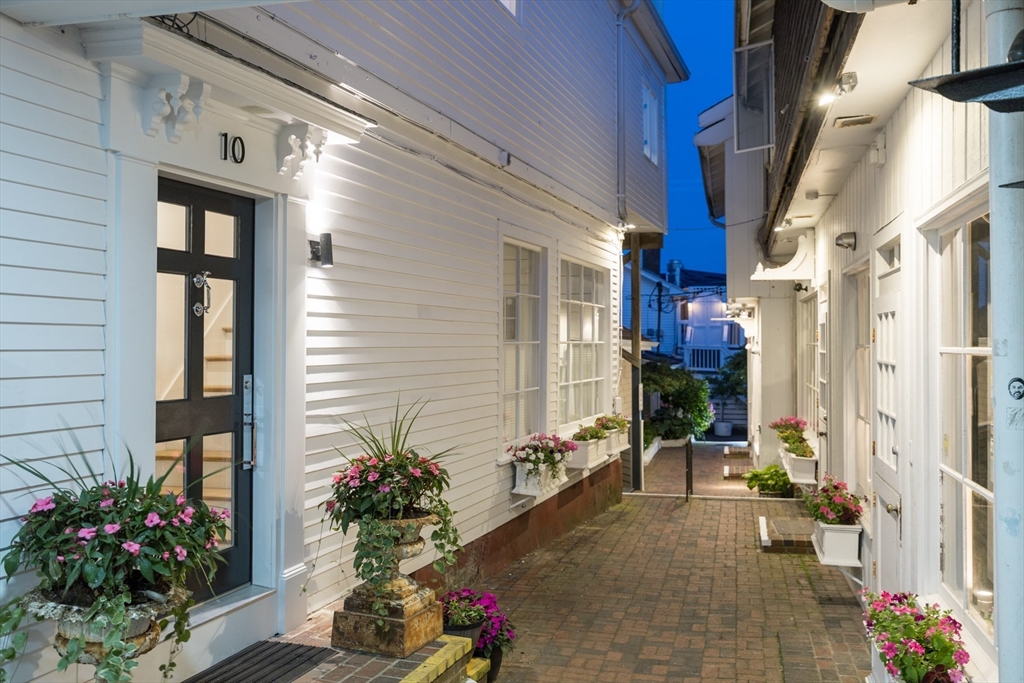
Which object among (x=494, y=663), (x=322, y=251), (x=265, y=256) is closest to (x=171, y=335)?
(x=265, y=256)

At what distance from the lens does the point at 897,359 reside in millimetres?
4633

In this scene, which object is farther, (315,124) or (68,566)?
(315,124)

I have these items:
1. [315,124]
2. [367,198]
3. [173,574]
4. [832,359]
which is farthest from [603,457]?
[173,574]

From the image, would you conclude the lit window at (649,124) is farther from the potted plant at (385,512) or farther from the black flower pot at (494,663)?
the potted plant at (385,512)

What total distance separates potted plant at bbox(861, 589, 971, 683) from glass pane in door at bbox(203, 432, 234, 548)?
298cm

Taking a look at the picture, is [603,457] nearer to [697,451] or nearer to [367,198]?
[367,198]

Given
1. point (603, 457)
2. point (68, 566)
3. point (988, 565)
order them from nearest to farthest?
point (68, 566), point (988, 565), point (603, 457)

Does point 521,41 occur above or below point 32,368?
above

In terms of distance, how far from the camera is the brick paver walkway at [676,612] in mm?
5113

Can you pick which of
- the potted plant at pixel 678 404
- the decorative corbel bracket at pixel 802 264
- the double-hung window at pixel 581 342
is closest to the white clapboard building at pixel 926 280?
the decorative corbel bracket at pixel 802 264

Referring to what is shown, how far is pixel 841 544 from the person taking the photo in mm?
6148

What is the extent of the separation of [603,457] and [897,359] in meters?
5.07

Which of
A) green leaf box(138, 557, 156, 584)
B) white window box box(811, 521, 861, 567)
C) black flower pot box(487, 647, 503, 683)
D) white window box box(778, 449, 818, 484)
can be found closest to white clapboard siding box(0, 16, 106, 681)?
green leaf box(138, 557, 156, 584)

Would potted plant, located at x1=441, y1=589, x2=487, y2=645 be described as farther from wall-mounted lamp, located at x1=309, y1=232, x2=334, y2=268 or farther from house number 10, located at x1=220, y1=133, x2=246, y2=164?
house number 10, located at x1=220, y1=133, x2=246, y2=164
